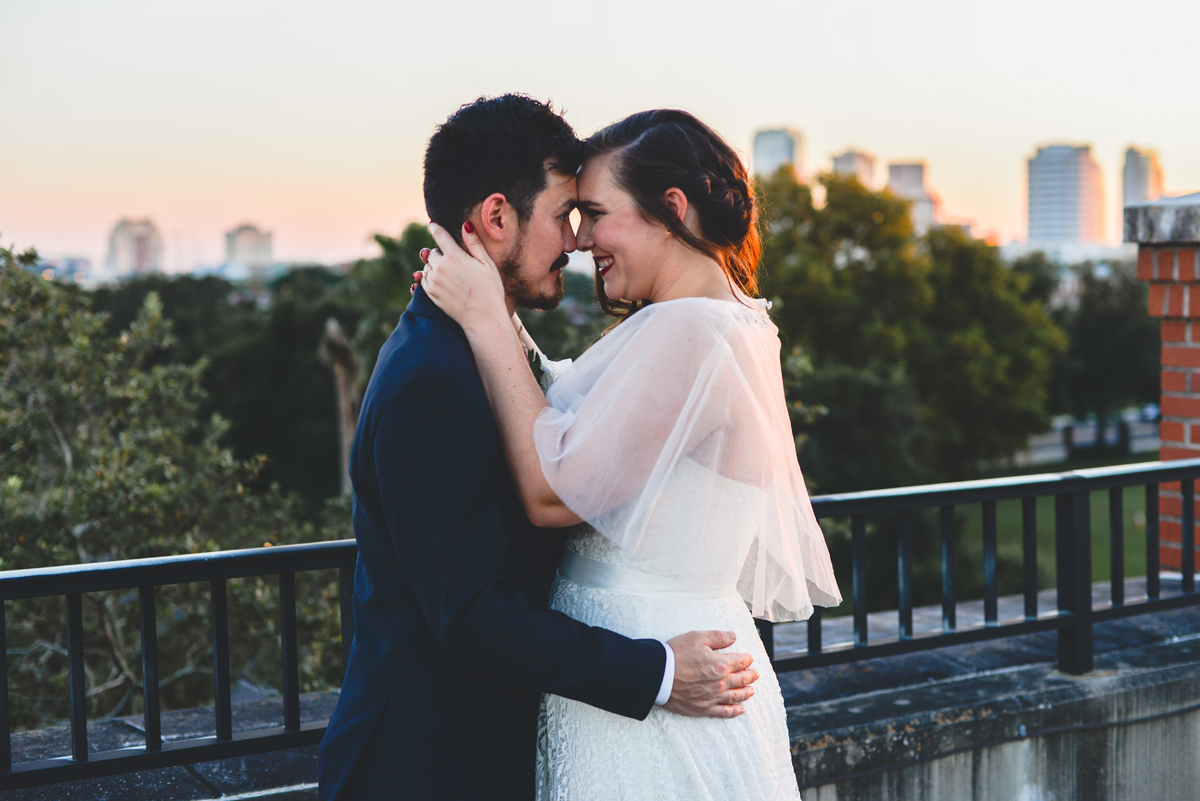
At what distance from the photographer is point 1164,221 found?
4.57 metres

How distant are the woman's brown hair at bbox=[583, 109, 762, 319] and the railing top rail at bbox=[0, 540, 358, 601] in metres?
1.23

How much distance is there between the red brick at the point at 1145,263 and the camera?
4.68 m

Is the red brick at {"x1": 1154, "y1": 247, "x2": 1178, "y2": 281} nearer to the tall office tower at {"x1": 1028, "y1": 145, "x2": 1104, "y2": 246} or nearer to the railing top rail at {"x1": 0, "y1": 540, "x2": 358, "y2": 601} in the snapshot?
the railing top rail at {"x1": 0, "y1": 540, "x2": 358, "y2": 601}

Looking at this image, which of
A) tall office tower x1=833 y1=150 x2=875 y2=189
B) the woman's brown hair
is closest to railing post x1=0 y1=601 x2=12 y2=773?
the woman's brown hair

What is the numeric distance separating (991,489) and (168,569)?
8.11 ft

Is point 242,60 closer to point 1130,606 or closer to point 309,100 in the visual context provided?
point 309,100

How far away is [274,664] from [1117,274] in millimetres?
52583

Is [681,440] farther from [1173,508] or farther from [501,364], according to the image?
[1173,508]

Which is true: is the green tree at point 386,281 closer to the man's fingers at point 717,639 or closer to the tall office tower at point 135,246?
the man's fingers at point 717,639

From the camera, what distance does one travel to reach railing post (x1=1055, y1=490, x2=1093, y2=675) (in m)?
3.49

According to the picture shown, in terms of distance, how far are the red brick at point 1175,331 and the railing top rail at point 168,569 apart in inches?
151

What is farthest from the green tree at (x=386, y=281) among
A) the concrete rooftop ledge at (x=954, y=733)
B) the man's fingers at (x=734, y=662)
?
the man's fingers at (x=734, y=662)

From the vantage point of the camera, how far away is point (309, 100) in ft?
95.2

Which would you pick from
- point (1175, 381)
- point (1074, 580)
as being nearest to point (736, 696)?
point (1074, 580)
